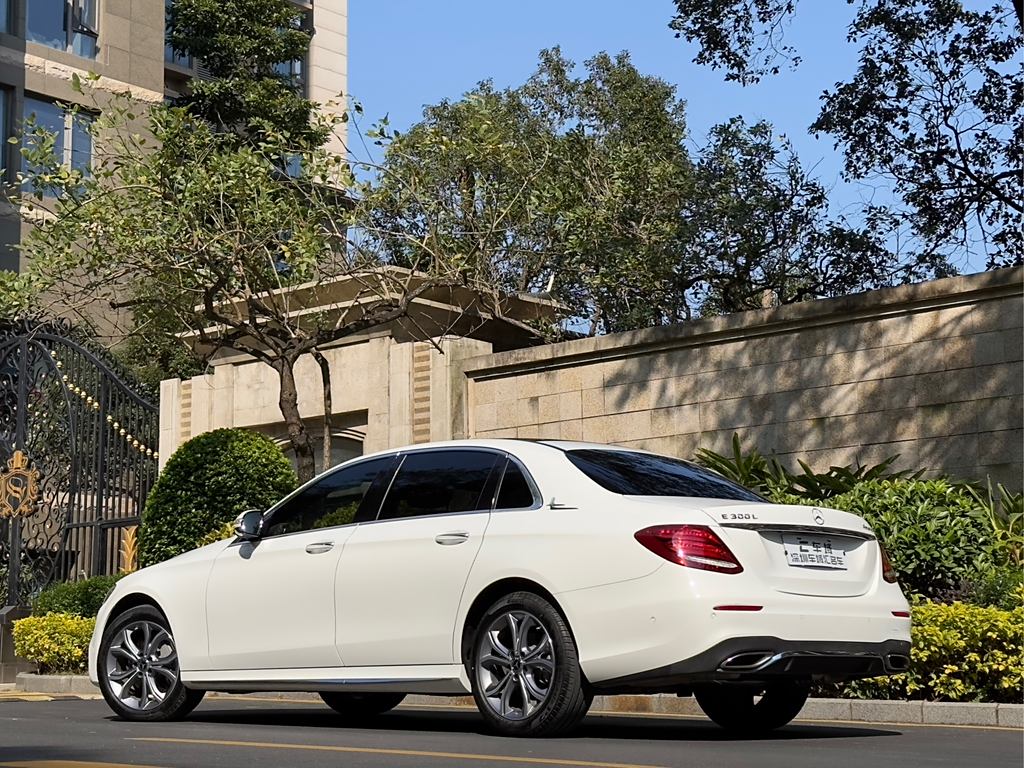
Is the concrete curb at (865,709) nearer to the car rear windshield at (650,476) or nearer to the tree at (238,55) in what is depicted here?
the car rear windshield at (650,476)

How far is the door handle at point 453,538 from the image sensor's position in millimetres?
8562

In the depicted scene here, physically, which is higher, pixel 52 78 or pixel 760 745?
pixel 52 78

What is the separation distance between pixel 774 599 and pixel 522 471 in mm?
1674

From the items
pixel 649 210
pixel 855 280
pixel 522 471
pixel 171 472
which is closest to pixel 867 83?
pixel 855 280

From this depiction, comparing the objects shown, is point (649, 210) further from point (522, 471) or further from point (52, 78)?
point (52, 78)

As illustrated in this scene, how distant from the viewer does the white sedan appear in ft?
25.3

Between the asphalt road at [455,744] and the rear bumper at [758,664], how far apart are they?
1.03 ft

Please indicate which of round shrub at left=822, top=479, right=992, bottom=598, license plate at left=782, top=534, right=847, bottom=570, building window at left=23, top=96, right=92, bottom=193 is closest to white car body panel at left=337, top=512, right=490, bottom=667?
license plate at left=782, top=534, right=847, bottom=570

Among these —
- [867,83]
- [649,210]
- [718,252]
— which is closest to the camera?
[867,83]

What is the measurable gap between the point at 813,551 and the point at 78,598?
10.8 meters

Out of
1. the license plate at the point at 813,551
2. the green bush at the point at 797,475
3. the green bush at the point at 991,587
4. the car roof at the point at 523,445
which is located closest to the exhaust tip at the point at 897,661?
the license plate at the point at 813,551

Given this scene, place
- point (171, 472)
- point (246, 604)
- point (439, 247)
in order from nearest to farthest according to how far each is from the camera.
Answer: point (246, 604)
point (171, 472)
point (439, 247)

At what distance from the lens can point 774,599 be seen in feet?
25.3

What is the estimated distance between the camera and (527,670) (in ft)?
26.7
